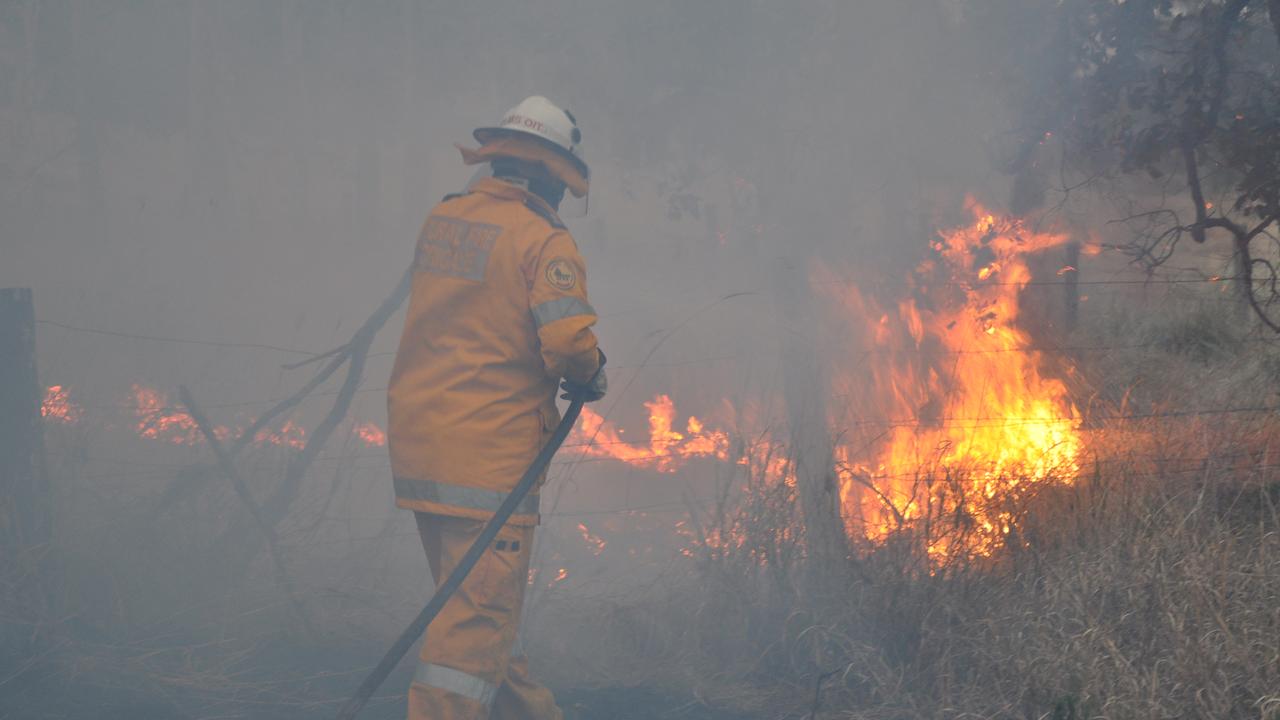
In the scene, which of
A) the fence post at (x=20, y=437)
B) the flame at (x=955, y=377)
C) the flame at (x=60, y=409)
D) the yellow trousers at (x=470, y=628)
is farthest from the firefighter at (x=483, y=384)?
the flame at (x=60, y=409)

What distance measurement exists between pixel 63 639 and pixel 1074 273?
22.7 ft

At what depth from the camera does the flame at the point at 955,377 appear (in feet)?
18.9

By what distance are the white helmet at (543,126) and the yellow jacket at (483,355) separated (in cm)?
20

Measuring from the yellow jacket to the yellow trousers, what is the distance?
99 millimetres

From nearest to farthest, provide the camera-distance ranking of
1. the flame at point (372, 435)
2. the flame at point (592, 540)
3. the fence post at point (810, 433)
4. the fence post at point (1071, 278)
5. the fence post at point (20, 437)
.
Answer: the fence post at point (810, 433) < the fence post at point (20, 437) < the flame at point (592, 540) < the fence post at point (1071, 278) < the flame at point (372, 435)

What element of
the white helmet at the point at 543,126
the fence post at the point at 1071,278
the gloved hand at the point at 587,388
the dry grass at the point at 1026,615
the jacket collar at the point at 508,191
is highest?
the fence post at the point at 1071,278

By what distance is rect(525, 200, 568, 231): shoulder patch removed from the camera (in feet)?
9.98

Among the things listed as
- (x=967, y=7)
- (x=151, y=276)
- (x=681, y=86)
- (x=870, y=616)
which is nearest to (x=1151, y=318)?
(x=967, y=7)

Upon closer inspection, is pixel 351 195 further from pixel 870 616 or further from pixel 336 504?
pixel 870 616

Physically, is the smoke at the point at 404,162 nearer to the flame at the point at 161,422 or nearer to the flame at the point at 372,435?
the flame at the point at 161,422

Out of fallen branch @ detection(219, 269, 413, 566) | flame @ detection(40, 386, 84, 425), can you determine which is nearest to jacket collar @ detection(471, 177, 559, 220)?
fallen branch @ detection(219, 269, 413, 566)

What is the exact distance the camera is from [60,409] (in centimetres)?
593

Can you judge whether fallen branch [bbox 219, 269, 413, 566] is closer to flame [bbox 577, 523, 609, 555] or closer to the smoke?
the smoke

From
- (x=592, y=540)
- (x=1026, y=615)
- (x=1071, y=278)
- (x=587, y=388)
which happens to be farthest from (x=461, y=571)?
(x=1071, y=278)
